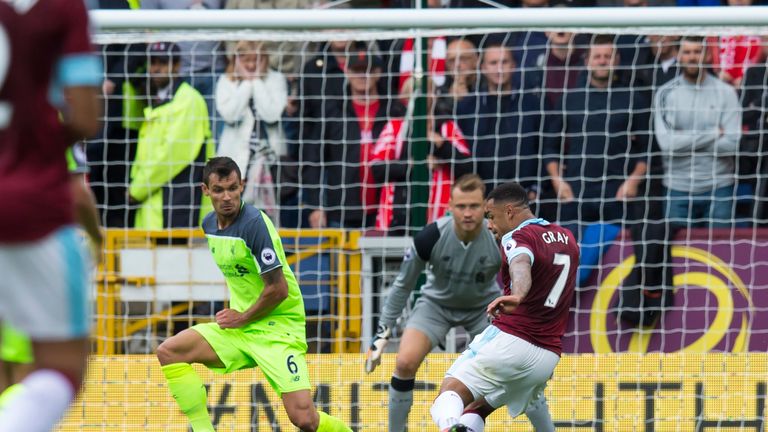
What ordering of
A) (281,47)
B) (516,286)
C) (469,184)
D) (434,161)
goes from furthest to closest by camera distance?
Answer: (281,47), (434,161), (469,184), (516,286)

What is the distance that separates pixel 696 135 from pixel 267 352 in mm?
4287

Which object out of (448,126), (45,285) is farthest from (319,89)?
(45,285)

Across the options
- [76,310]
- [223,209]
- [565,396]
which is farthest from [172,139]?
[76,310]

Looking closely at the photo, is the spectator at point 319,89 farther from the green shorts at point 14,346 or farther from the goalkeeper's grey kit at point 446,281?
the green shorts at point 14,346

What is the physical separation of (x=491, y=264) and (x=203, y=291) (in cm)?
263

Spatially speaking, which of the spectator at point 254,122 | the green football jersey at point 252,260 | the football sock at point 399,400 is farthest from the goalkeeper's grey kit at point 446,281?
the spectator at point 254,122

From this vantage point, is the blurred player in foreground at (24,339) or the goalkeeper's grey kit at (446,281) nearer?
the blurred player in foreground at (24,339)

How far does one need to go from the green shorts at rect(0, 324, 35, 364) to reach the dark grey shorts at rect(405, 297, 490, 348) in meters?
4.43

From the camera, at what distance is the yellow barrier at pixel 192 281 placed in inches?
391

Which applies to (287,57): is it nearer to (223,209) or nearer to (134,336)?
(134,336)

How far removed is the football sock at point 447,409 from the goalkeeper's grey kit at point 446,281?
1.61 m

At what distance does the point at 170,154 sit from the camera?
33.3 feet

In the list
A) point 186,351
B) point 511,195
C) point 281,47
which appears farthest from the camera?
point 281,47

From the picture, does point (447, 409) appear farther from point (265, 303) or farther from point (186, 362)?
point (186, 362)
